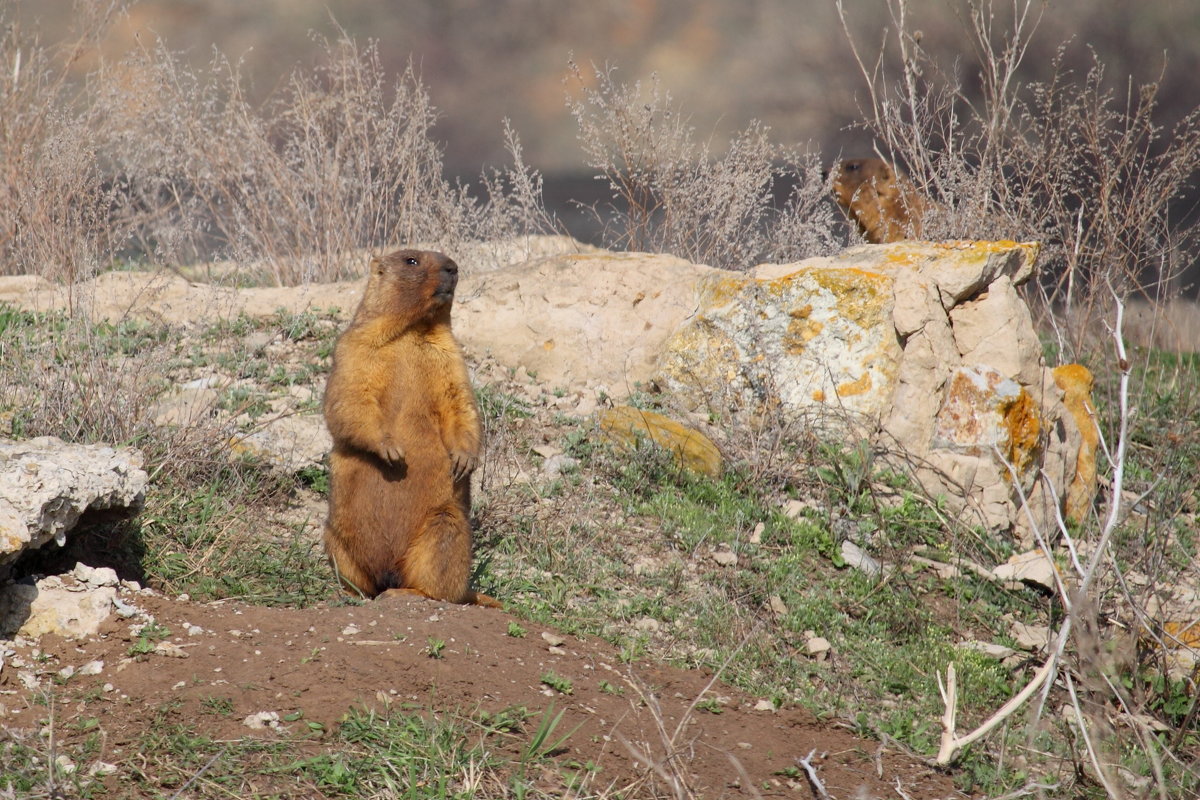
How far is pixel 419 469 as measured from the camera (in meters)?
4.91

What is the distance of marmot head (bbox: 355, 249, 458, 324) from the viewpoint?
16.3ft

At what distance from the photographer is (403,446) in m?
4.88

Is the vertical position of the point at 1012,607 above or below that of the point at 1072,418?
below

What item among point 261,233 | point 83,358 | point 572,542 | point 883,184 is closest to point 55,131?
point 261,233

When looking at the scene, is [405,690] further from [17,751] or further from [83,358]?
[83,358]

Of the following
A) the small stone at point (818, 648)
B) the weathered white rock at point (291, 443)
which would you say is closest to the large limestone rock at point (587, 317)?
the weathered white rock at point (291, 443)

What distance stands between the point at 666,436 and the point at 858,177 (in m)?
5.01

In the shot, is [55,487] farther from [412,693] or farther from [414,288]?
[414,288]

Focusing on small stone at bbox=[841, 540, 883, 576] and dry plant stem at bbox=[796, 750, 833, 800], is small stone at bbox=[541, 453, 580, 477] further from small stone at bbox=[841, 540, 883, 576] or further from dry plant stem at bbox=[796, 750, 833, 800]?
dry plant stem at bbox=[796, 750, 833, 800]

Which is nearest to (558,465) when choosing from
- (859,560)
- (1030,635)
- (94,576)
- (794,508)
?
(794,508)

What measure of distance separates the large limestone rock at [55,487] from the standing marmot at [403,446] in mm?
849

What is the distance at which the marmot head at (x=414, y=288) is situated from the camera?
4.97 metres

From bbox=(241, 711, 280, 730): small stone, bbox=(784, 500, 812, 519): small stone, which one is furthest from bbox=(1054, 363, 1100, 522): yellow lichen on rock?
bbox=(241, 711, 280, 730): small stone

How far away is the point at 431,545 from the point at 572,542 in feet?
3.91
